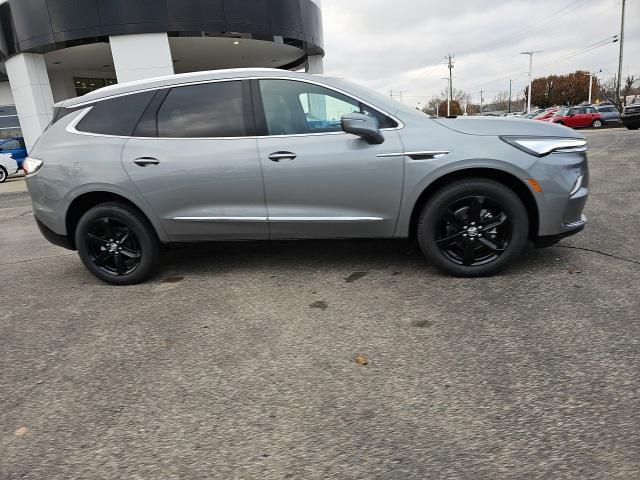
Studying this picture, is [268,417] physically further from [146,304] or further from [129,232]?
[129,232]

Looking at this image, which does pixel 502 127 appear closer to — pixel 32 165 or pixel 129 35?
pixel 32 165

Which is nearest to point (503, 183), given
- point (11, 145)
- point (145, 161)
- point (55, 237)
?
point (145, 161)

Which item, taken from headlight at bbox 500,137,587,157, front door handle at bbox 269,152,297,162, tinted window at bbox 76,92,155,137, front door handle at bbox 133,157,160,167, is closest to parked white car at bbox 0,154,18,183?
tinted window at bbox 76,92,155,137

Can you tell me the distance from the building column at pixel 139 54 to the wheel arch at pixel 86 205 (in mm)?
13134

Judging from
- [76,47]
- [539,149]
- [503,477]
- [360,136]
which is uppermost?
[76,47]

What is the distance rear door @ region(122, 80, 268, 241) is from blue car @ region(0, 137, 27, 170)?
18.8 m

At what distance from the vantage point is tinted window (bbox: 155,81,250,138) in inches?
155

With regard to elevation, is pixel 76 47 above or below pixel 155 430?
above

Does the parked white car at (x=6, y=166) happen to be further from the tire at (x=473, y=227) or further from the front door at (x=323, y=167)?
the tire at (x=473, y=227)

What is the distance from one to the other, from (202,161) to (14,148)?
64.7 feet

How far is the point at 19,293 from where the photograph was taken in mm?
4383

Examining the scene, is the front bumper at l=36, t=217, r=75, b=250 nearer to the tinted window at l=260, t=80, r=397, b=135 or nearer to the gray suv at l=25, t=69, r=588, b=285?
the gray suv at l=25, t=69, r=588, b=285

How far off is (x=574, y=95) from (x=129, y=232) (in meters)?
103

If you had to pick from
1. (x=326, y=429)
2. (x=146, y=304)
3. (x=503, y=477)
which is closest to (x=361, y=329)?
(x=326, y=429)
